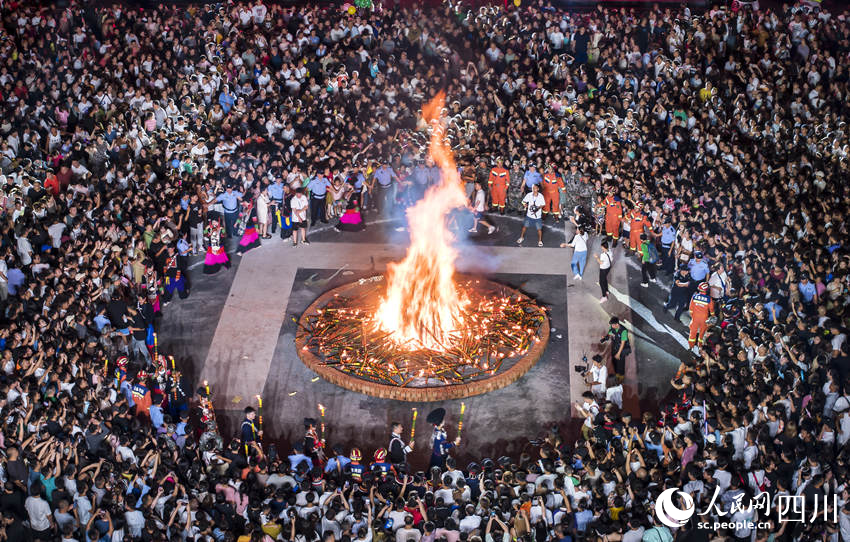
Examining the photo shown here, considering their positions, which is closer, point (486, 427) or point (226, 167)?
point (486, 427)

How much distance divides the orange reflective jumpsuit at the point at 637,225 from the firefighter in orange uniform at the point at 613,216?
41 centimetres

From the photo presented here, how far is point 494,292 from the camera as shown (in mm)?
22719

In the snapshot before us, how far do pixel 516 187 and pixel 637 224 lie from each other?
390 centimetres

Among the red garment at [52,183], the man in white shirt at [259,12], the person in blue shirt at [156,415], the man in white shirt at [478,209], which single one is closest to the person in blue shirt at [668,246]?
the man in white shirt at [478,209]

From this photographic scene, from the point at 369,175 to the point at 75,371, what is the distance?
10.4 meters

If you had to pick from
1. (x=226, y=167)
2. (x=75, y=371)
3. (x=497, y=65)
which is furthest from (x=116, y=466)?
(x=497, y=65)

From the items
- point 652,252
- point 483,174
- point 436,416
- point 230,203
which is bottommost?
point 436,416

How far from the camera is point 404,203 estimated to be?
26562 mm

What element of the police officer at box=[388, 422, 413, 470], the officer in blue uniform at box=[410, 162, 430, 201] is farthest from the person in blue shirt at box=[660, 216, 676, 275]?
the police officer at box=[388, 422, 413, 470]

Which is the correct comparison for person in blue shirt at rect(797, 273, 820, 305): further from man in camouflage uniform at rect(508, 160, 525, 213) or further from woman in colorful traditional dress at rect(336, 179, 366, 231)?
woman in colorful traditional dress at rect(336, 179, 366, 231)

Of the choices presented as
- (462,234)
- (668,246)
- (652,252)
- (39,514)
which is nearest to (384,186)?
(462,234)

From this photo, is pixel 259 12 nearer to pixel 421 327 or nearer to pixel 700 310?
pixel 421 327

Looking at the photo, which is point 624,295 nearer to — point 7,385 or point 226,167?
point 226,167

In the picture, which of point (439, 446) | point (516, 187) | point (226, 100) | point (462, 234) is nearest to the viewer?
point (439, 446)
